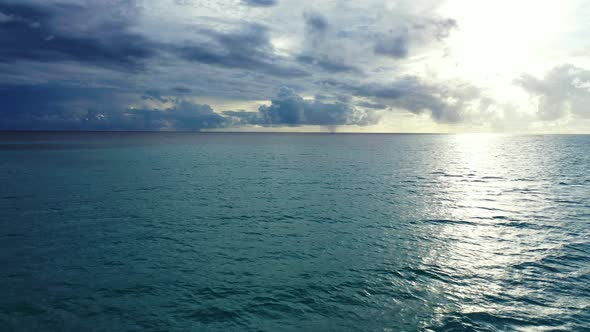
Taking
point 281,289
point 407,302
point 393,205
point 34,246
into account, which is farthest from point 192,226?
point 393,205

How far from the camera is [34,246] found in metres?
24.2

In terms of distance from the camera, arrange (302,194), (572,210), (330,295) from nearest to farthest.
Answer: (330,295) < (572,210) < (302,194)

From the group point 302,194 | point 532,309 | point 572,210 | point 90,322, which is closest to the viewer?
point 90,322

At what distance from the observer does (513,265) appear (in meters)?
21.6

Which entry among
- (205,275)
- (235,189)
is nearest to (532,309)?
(205,275)

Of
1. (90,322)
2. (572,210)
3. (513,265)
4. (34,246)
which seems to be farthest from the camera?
(572,210)

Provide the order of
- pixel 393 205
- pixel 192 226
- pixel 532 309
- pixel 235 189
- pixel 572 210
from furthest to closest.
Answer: pixel 235 189 < pixel 393 205 < pixel 572 210 < pixel 192 226 < pixel 532 309

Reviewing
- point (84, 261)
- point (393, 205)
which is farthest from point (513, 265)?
point (84, 261)

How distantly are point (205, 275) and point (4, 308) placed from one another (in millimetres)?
9523

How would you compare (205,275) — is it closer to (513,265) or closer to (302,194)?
(513,265)

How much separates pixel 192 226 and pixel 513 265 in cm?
2531

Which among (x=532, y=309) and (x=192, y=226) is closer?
(x=532, y=309)

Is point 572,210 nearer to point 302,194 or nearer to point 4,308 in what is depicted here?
point 302,194

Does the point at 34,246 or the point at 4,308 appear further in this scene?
the point at 34,246
